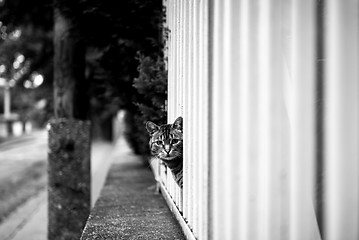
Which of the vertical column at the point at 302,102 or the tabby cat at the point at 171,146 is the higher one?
the vertical column at the point at 302,102

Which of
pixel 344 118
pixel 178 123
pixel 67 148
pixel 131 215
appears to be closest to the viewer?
pixel 344 118

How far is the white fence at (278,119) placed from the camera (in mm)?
1088

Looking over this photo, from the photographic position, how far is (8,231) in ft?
18.0

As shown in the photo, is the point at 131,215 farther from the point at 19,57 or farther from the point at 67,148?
the point at 19,57

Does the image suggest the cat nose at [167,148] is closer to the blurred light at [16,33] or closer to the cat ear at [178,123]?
the cat ear at [178,123]

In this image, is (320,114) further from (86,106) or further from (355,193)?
(86,106)

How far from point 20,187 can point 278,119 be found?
886cm

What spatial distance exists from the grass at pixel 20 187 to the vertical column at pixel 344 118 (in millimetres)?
6140

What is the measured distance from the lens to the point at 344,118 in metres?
1.08

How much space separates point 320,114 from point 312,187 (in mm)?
238

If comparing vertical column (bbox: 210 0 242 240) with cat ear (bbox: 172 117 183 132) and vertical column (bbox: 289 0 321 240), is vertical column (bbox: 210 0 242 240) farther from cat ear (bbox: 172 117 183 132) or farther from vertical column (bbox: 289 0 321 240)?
cat ear (bbox: 172 117 183 132)

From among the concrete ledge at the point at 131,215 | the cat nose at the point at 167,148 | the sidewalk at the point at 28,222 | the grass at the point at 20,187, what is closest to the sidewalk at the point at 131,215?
the concrete ledge at the point at 131,215

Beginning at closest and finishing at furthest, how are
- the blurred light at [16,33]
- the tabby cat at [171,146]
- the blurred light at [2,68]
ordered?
the tabby cat at [171,146] < the blurred light at [16,33] < the blurred light at [2,68]

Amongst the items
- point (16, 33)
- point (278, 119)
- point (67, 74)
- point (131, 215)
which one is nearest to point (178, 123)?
point (131, 215)
